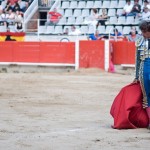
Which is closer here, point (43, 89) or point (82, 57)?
point (43, 89)

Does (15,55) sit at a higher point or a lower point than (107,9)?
lower

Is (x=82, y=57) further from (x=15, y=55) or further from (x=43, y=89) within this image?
(x=43, y=89)

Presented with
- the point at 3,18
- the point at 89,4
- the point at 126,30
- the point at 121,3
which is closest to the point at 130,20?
the point at 126,30

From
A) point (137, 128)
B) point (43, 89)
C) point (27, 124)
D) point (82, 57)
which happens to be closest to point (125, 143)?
point (137, 128)

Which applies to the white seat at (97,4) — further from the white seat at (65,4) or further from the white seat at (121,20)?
the white seat at (121,20)

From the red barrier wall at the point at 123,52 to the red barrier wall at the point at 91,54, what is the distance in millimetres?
413

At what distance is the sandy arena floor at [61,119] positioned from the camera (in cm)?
488

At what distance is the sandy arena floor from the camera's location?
488 cm

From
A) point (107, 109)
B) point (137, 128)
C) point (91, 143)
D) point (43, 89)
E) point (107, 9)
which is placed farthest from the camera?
point (107, 9)

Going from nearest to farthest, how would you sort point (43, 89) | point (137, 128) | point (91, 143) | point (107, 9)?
point (91, 143)
point (137, 128)
point (43, 89)
point (107, 9)

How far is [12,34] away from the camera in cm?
1912

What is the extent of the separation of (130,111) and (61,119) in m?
1.07

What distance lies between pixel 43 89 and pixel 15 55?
6988 millimetres

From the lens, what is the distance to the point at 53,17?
20.4 meters
